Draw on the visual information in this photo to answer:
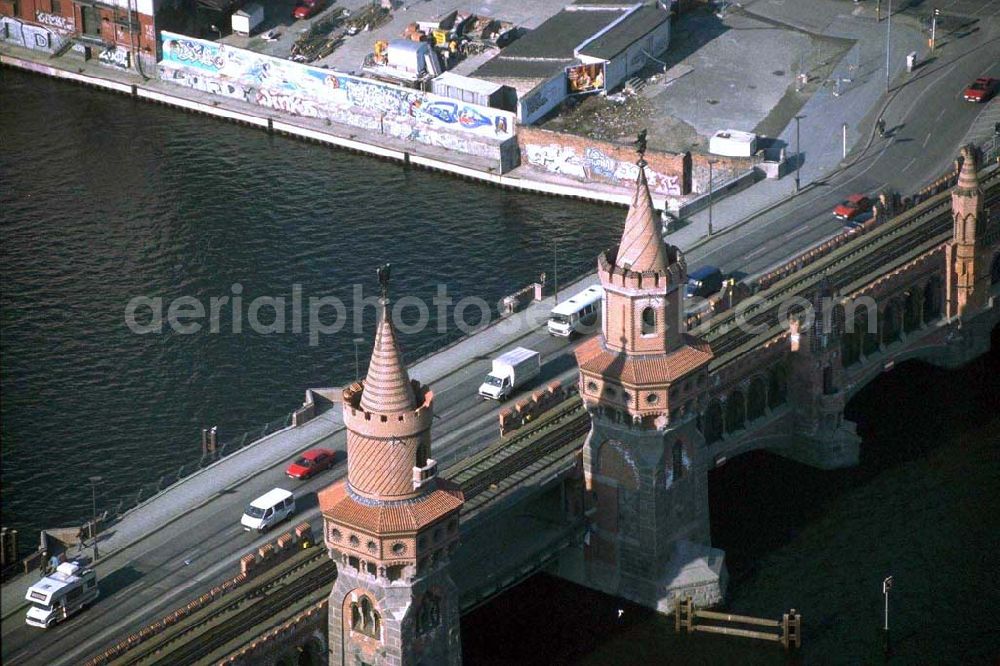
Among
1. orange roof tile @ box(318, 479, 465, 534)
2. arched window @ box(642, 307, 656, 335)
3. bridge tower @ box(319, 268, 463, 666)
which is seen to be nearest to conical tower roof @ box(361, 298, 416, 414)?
bridge tower @ box(319, 268, 463, 666)

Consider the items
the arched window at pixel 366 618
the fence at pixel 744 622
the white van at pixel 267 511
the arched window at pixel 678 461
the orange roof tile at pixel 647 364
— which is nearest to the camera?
the arched window at pixel 366 618

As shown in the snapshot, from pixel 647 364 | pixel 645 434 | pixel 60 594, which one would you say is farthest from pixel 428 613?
pixel 60 594

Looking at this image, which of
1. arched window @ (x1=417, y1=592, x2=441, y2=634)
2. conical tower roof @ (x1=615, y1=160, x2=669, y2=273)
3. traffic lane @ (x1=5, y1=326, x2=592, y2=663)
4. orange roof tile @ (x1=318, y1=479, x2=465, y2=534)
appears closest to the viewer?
orange roof tile @ (x1=318, y1=479, x2=465, y2=534)

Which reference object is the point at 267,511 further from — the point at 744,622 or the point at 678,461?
the point at 744,622

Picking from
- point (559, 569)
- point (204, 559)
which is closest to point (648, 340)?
point (559, 569)

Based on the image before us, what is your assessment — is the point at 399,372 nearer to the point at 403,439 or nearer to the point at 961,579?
the point at 403,439

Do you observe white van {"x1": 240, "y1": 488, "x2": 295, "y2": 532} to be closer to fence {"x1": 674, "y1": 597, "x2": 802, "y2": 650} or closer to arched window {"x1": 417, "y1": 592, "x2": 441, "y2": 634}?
arched window {"x1": 417, "y1": 592, "x2": 441, "y2": 634}

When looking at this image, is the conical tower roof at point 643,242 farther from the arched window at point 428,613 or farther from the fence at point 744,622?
the arched window at point 428,613

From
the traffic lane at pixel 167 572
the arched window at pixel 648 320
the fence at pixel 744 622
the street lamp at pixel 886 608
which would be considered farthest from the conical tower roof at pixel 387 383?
the street lamp at pixel 886 608
